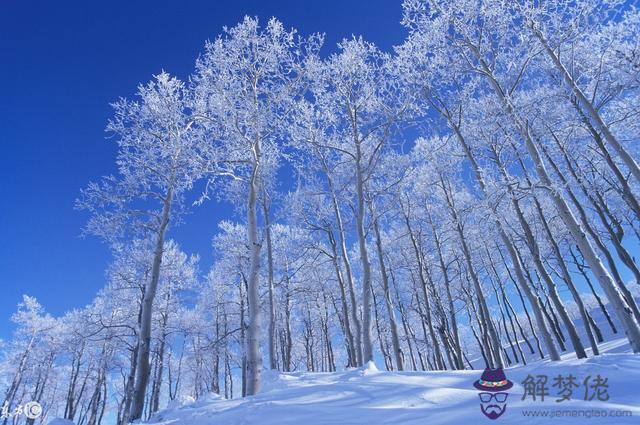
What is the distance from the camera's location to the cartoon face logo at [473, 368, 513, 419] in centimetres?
276

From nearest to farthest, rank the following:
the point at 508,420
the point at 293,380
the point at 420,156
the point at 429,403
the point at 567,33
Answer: the point at 508,420 → the point at 429,403 → the point at 293,380 → the point at 567,33 → the point at 420,156

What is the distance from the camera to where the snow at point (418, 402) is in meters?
2.63

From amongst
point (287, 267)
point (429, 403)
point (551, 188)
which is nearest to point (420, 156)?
point (551, 188)

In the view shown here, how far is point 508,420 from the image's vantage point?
2506 mm

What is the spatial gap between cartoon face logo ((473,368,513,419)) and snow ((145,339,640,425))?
0.06 meters

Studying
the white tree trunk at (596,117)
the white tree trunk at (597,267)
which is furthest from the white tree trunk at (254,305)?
the white tree trunk at (596,117)

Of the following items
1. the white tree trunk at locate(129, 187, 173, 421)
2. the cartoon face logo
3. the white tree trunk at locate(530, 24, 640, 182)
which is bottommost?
the cartoon face logo

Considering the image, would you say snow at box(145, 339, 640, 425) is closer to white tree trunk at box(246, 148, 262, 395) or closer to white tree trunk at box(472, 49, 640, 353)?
white tree trunk at box(246, 148, 262, 395)

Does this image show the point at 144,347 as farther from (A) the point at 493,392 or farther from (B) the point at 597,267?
(B) the point at 597,267

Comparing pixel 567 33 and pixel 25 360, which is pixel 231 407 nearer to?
pixel 567 33

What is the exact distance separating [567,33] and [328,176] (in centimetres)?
797

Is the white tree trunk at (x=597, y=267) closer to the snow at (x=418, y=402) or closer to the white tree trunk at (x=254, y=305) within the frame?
the snow at (x=418, y=402)

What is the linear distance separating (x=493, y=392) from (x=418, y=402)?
0.77m

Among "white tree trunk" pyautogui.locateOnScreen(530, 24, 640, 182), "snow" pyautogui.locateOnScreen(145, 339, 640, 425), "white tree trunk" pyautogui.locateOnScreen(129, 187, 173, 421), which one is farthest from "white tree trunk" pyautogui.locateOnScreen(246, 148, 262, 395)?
"white tree trunk" pyautogui.locateOnScreen(530, 24, 640, 182)
